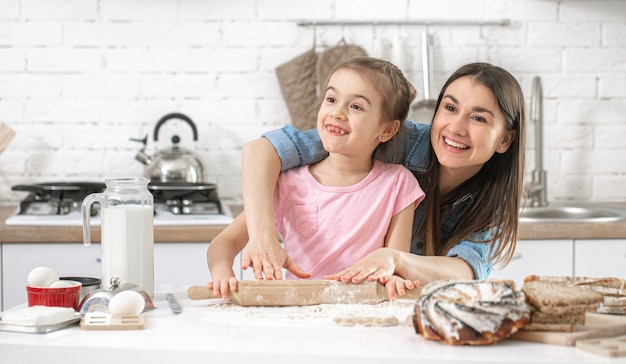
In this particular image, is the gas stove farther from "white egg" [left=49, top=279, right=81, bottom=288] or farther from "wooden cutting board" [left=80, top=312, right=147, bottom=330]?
"wooden cutting board" [left=80, top=312, right=147, bottom=330]

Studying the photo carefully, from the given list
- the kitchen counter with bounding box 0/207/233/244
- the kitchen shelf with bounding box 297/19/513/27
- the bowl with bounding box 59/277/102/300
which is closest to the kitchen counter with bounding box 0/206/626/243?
the kitchen counter with bounding box 0/207/233/244

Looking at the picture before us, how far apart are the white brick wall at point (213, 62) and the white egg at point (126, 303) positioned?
5.87ft

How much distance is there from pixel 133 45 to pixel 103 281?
5.76ft

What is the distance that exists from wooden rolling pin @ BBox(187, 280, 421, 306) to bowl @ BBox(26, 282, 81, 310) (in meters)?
0.25

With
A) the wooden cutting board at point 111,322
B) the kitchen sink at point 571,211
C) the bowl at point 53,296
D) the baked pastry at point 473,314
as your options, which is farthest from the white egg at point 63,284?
the kitchen sink at point 571,211

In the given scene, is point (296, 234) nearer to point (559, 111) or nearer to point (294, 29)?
point (294, 29)

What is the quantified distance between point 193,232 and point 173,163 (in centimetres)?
44

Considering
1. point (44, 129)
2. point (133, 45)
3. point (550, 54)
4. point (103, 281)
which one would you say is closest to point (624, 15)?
point (550, 54)

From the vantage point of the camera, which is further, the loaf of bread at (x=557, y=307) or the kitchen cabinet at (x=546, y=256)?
the kitchen cabinet at (x=546, y=256)

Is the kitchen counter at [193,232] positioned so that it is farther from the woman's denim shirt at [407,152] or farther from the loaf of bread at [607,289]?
the loaf of bread at [607,289]

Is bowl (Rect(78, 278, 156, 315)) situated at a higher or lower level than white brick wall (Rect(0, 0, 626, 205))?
lower

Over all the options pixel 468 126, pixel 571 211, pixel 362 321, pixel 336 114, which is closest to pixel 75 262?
pixel 336 114

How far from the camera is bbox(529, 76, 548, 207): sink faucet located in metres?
2.90

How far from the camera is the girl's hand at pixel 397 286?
1.36 m
